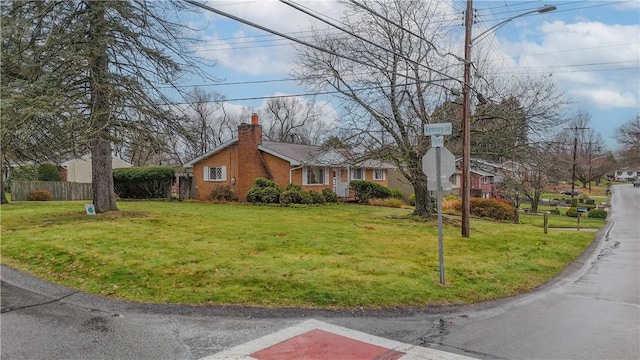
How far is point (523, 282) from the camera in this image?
9.34m

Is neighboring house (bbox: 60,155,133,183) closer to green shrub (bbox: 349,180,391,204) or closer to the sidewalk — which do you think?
green shrub (bbox: 349,180,391,204)

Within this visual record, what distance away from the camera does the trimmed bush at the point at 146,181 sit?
1158 inches

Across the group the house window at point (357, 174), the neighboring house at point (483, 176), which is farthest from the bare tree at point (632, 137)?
the house window at point (357, 174)

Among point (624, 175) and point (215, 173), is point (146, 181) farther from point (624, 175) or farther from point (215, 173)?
point (624, 175)

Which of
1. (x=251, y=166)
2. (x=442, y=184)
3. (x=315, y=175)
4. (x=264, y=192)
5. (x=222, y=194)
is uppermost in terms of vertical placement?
(x=251, y=166)

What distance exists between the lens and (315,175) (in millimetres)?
29984

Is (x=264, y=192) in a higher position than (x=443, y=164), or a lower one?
lower

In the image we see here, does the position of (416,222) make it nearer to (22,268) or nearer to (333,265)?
(333,265)

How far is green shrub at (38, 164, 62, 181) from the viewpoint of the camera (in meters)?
33.2

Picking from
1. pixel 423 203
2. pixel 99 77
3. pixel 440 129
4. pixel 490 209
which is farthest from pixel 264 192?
pixel 440 129

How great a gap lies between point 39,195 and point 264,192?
14.9 meters

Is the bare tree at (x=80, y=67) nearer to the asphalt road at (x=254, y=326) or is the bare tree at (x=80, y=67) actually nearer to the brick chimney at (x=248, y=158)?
the asphalt road at (x=254, y=326)

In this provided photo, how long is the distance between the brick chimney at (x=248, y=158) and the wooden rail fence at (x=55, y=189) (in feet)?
38.5

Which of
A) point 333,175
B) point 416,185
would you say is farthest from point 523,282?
point 333,175
